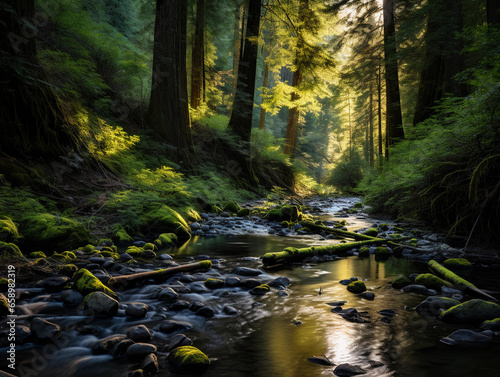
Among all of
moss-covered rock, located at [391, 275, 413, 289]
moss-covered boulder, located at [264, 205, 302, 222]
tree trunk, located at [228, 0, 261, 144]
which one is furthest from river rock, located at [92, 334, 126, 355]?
tree trunk, located at [228, 0, 261, 144]

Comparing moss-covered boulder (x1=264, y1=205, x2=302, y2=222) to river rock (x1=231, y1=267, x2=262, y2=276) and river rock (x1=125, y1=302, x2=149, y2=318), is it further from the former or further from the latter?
river rock (x1=125, y1=302, x2=149, y2=318)

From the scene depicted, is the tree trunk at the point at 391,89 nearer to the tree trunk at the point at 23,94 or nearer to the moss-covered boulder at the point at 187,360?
the tree trunk at the point at 23,94

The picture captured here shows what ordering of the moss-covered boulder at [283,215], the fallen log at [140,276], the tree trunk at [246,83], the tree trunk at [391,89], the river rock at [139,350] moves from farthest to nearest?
the tree trunk at [246,83]
the tree trunk at [391,89]
the moss-covered boulder at [283,215]
the fallen log at [140,276]
the river rock at [139,350]

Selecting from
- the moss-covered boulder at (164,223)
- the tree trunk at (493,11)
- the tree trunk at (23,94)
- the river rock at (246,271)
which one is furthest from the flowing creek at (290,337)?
→ the tree trunk at (493,11)

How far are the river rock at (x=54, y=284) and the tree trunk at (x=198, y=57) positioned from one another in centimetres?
1038

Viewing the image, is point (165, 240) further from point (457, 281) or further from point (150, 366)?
point (457, 281)

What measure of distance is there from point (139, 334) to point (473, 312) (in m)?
2.56

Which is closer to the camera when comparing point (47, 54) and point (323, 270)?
point (323, 270)

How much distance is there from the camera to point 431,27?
33.7ft

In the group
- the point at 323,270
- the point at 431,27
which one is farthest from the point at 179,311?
the point at 431,27

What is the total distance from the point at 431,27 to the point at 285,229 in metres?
8.84

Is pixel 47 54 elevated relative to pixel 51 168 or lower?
elevated

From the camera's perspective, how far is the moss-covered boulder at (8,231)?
3.63m

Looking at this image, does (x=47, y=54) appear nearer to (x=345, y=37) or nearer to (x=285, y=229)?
(x=285, y=229)
